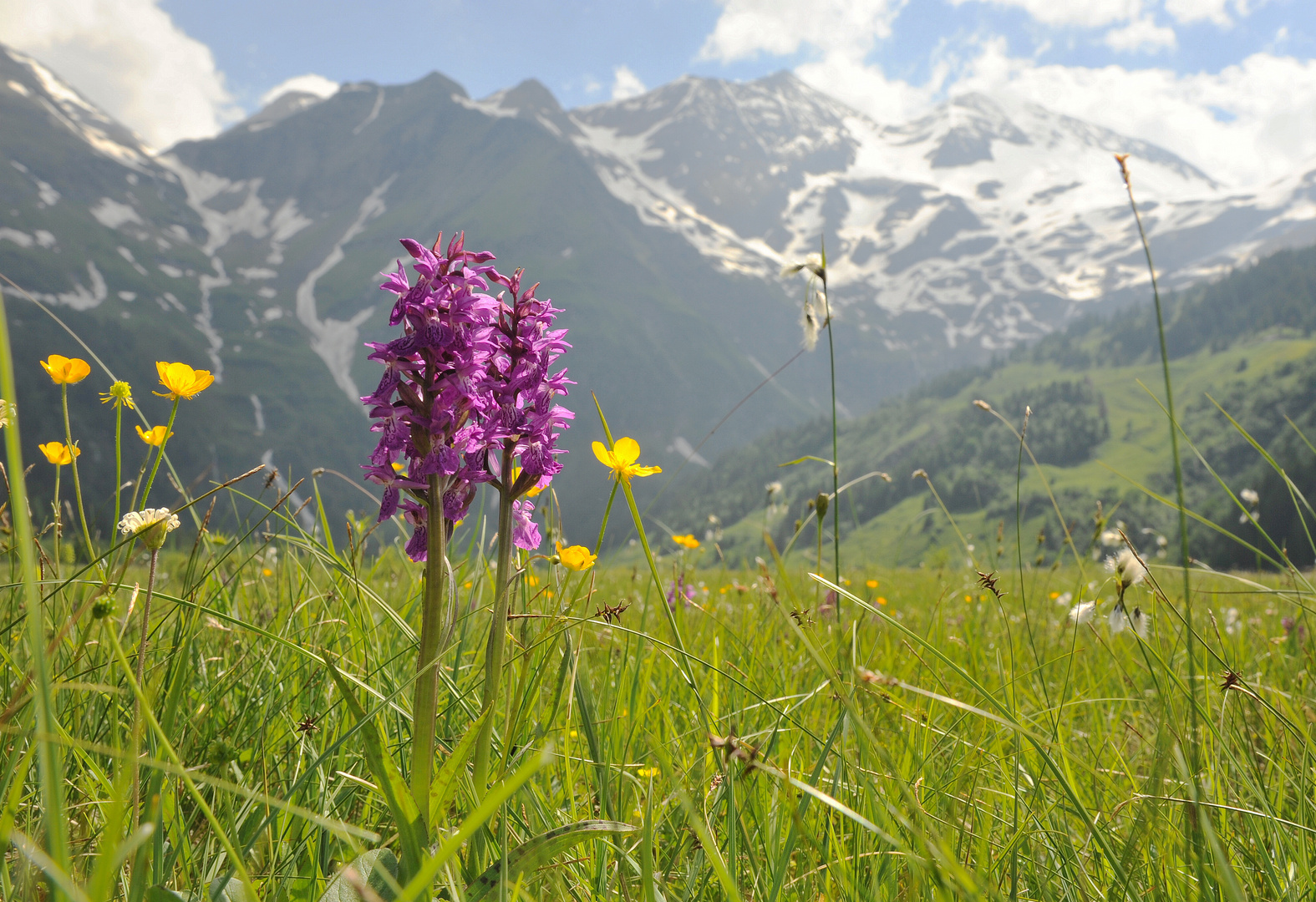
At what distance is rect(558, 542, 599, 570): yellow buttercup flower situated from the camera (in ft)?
8.35

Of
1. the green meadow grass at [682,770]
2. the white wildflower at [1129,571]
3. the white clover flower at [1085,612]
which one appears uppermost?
the white wildflower at [1129,571]

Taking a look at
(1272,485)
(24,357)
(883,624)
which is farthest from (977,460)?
(24,357)

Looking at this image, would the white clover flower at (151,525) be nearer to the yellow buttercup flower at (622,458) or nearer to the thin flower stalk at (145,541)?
the thin flower stalk at (145,541)

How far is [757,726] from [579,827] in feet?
4.38

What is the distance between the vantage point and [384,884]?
5.30 ft

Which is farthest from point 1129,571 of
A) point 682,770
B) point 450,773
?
point 450,773

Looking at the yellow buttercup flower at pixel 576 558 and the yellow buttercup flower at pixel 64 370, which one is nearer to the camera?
the yellow buttercup flower at pixel 576 558

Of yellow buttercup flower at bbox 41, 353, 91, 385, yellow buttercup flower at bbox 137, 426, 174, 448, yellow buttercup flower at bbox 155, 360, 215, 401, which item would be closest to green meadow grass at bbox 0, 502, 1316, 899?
yellow buttercup flower at bbox 137, 426, 174, 448

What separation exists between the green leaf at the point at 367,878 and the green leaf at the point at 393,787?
0.21ft

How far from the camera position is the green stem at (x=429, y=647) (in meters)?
1.61

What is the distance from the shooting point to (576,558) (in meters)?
2.66

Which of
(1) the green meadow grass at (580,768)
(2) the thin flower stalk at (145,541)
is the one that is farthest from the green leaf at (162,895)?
(2) the thin flower stalk at (145,541)

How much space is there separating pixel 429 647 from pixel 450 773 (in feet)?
→ 1.13

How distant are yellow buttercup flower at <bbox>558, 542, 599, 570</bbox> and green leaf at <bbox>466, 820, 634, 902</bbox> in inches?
38.2
